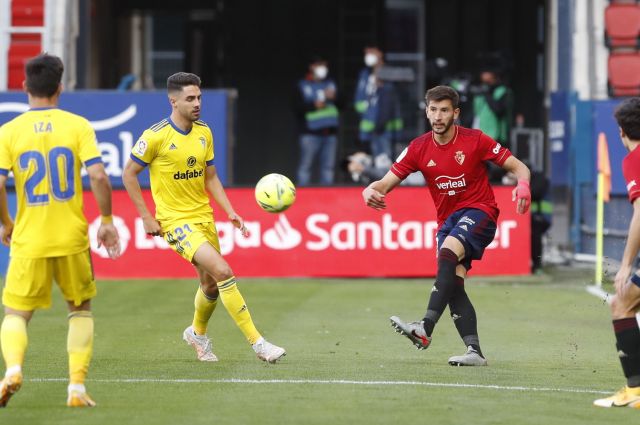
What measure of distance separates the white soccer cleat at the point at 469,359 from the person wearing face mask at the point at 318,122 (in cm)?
1139

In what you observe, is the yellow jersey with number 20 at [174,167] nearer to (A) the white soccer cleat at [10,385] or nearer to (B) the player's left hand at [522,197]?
(B) the player's left hand at [522,197]

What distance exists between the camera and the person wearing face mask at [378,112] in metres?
21.9

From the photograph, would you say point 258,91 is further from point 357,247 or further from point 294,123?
point 357,247

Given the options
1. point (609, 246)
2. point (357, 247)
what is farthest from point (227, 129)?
point (609, 246)

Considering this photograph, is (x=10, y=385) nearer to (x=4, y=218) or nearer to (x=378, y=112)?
(x=4, y=218)

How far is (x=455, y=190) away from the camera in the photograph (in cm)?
1088

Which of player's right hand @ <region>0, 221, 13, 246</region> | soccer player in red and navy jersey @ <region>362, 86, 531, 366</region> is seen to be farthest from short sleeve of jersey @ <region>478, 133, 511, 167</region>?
player's right hand @ <region>0, 221, 13, 246</region>

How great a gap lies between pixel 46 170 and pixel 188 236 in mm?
2453

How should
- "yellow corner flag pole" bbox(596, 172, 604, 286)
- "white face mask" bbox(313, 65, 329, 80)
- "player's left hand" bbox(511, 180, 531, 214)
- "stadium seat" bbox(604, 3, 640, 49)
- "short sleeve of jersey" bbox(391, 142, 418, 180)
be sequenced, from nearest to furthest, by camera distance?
"player's left hand" bbox(511, 180, 531, 214) < "short sleeve of jersey" bbox(391, 142, 418, 180) < "yellow corner flag pole" bbox(596, 172, 604, 286) < "stadium seat" bbox(604, 3, 640, 49) < "white face mask" bbox(313, 65, 329, 80)

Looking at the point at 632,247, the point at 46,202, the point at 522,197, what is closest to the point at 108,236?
the point at 46,202

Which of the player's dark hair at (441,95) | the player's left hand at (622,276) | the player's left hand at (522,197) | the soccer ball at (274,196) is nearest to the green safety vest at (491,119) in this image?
the soccer ball at (274,196)

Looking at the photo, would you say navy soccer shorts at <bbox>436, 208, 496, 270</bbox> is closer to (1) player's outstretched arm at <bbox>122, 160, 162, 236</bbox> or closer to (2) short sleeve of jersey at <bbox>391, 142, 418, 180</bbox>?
(2) short sleeve of jersey at <bbox>391, 142, 418, 180</bbox>

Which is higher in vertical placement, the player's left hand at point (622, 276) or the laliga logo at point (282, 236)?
the player's left hand at point (622, 276)

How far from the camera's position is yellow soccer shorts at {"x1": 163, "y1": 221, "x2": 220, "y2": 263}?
420 inches
